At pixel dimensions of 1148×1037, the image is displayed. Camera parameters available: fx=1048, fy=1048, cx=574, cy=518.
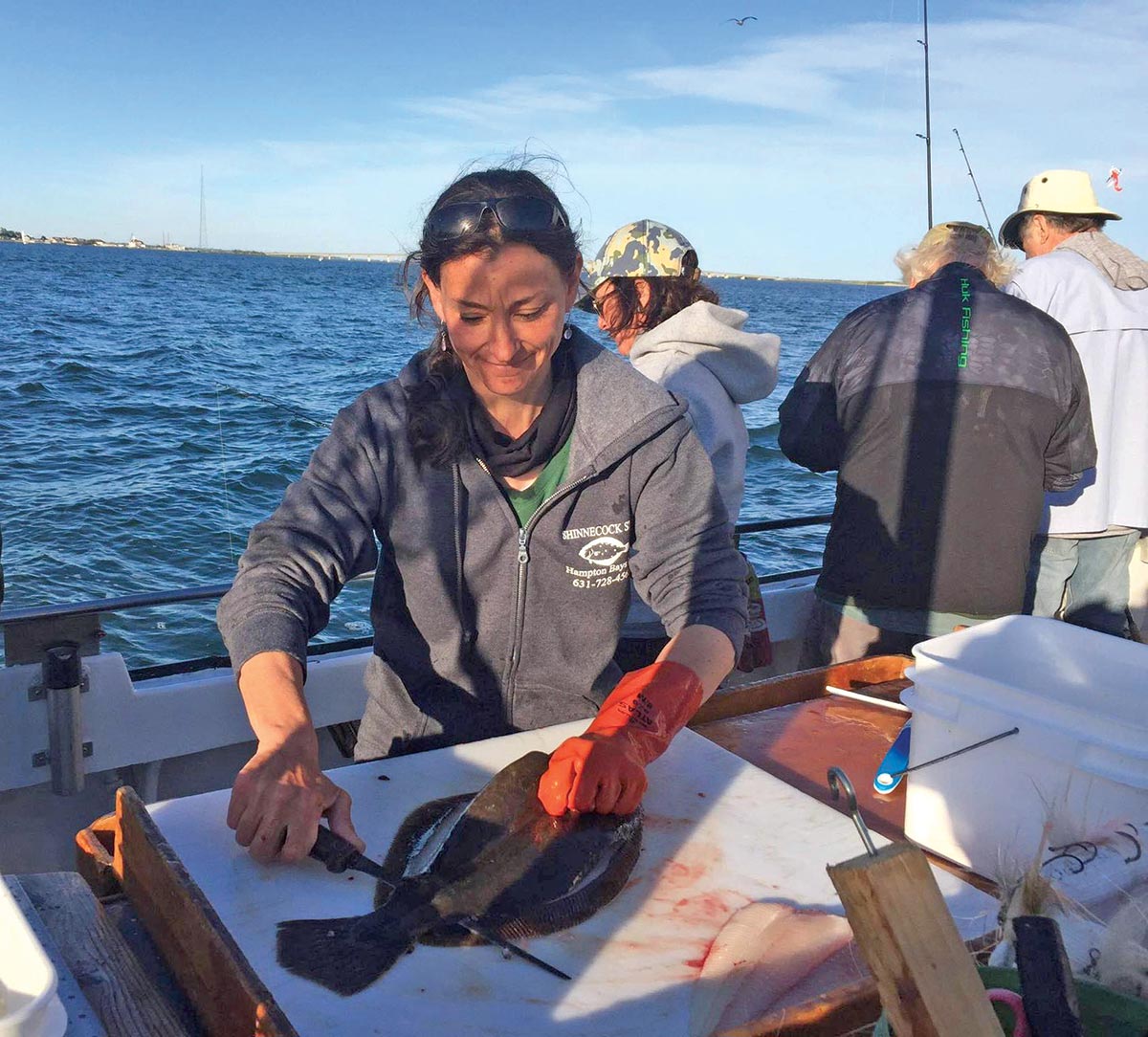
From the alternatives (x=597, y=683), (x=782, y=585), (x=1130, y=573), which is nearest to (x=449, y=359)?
(x=597, y=683)

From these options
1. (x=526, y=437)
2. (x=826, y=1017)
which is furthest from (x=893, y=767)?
(x=526, y=437)

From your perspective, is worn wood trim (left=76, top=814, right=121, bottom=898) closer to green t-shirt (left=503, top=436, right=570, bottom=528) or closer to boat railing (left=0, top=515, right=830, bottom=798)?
green t-shirt (left=503, top=436, right=570, bottom=528)

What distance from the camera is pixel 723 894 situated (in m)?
1.60

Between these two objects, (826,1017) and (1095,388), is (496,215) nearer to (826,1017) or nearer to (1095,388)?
(826,1017)

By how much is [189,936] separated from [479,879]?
0.40m

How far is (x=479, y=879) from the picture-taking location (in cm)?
154

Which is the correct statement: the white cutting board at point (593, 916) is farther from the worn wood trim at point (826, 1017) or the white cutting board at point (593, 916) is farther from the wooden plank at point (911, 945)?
the wooden plank at point (911, 945)

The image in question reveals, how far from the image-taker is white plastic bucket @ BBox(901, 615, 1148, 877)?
1.59 metres

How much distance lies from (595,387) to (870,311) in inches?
65.1

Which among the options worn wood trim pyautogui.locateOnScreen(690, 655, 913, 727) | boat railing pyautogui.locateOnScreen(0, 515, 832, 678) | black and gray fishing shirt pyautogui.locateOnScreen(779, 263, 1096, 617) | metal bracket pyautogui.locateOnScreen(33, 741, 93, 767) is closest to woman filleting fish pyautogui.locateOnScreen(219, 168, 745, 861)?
worn wood trim pyautogui.locateOnScreen(690, 655, 913, 727)

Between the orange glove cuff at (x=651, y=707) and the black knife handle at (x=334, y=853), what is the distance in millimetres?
477

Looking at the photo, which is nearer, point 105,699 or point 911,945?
point 911,945

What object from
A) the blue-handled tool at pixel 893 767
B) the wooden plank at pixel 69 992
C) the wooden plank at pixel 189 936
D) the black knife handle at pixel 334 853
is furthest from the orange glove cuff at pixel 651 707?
the wooden plank at pixel 69 992

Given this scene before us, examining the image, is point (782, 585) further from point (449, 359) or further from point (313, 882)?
point (313, 882)
